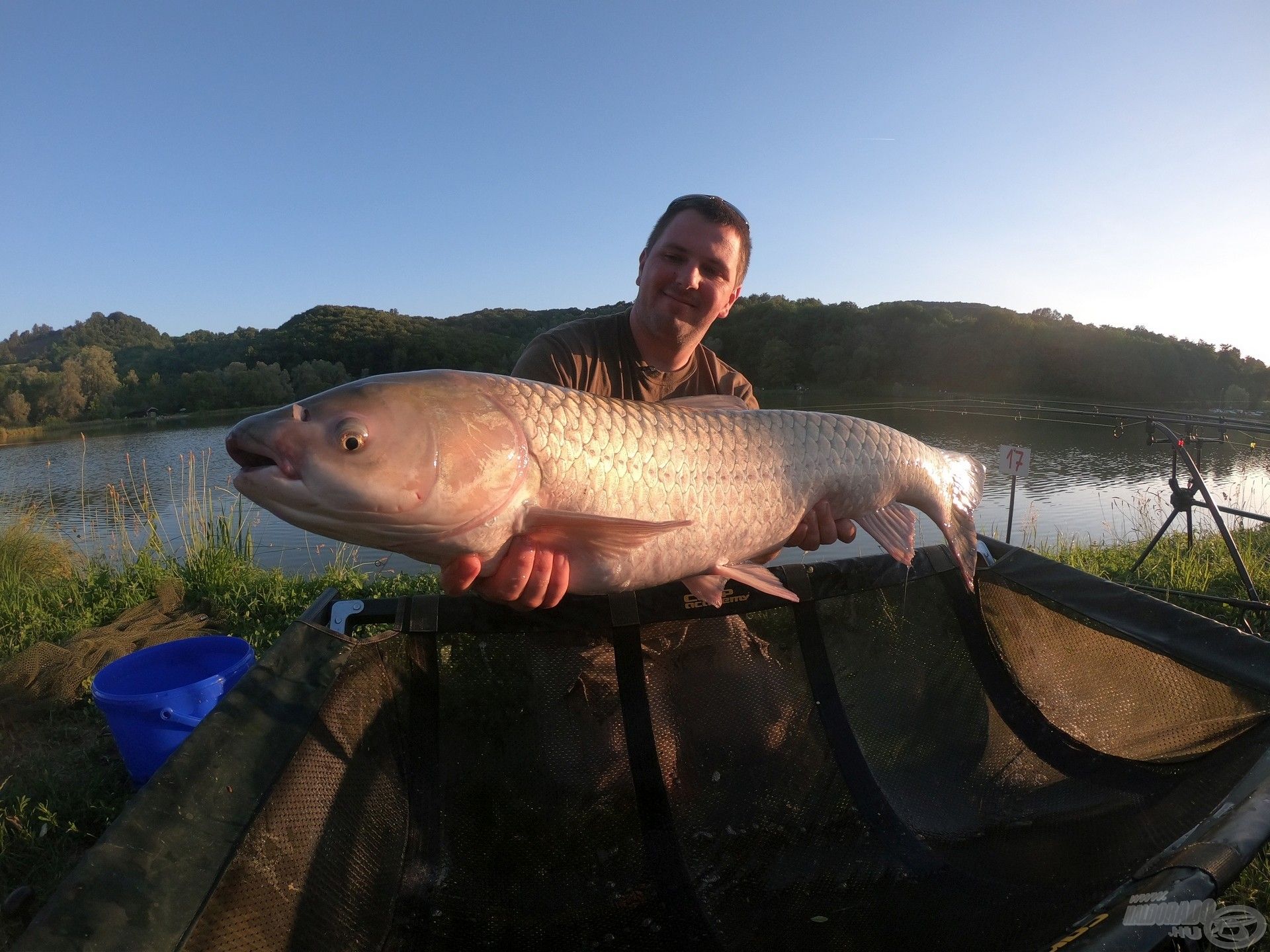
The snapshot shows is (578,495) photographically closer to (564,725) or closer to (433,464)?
(433,464)

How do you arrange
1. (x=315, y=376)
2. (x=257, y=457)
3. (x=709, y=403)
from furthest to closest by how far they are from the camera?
1. (x=315, y=376)
2. (x=709, y=403)
3. (x=257, y=457)

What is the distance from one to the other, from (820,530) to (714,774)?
29.1 inches

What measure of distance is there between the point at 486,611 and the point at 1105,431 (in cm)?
1823

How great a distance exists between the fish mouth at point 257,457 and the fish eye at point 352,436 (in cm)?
9

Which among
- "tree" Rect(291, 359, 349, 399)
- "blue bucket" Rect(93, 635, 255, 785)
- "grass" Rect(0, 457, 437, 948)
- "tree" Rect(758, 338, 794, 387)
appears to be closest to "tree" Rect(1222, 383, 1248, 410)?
"tree" Rect(758, 338, 794, 387)

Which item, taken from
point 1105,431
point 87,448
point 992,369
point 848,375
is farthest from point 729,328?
point 87,448

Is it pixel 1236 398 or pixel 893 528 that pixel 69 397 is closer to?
pixel 893 528

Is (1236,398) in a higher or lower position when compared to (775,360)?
lower

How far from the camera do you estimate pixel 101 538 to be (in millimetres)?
7387

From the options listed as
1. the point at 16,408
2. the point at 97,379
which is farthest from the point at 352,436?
the point at 97,379

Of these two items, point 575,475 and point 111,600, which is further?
point 111,600

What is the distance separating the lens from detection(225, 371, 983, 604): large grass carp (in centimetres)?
120

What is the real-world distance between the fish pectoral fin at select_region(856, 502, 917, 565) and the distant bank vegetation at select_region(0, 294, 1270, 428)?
19299mm

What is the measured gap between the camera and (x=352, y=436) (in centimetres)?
121
